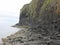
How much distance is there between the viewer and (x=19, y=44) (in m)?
25.3

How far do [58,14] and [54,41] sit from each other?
11.3m

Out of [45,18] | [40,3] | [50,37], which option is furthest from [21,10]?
[50,37]

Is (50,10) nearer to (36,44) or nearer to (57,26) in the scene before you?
(57,26)

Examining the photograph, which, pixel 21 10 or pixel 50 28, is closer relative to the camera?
pixel 50 28

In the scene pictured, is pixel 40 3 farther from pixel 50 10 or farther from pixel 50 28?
pixel 50 28

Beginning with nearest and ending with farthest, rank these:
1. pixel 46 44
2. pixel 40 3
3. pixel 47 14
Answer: pixel 46 44, pixel 47 14, pixel 40 3

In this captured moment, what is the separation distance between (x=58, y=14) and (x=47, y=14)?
2700 millimetres

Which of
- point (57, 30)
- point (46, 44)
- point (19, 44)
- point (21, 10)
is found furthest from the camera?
point (21, 10)

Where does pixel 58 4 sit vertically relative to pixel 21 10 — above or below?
above

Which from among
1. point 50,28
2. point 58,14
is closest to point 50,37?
point 50,28

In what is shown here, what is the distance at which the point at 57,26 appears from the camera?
98.1ft

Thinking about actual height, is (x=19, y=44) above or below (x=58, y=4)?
below

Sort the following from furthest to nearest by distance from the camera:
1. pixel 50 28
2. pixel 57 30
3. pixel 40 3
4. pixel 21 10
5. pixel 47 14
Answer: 1. pixel 21 10
2. pixel 40 3
3. pixel 47 14
4. pixel 50 28
5. pixel 57 30

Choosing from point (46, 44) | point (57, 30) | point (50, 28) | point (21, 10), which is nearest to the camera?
point (46, 44)
